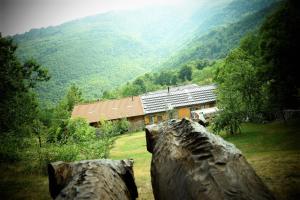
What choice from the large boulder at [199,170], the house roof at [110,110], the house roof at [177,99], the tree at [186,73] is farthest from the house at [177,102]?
the tree at [186,73]

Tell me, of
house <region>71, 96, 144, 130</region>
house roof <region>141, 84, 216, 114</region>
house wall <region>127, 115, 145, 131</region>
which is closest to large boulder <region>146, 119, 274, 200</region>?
house <region>71, 96, 144, 130</region>

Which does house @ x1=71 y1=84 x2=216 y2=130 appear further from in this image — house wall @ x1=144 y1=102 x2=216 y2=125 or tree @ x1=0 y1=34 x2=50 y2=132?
tree @ x1=0 y1=34 x2=50 y2=132

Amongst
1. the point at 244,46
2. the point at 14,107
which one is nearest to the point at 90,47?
the point at 244,46

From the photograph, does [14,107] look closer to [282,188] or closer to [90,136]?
[90,136]

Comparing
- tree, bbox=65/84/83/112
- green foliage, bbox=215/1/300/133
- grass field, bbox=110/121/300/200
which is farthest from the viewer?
tree, bbox=65/84/83/112

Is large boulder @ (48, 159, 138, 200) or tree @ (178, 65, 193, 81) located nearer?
large boulder @ (48, 159, 138, 200)

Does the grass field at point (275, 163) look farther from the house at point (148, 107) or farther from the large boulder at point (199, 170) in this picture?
the house at point (148, 107)

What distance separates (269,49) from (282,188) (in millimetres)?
14660

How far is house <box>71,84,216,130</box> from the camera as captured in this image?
40.6 m

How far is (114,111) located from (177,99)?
34.9 feet

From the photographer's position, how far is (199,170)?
3.27 metres

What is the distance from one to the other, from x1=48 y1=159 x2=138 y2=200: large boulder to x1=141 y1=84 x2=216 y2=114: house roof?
3600 centimetres

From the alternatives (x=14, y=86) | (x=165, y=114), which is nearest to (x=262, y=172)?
(x=14, y=86)

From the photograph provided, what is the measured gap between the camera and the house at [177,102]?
41.5 meters
